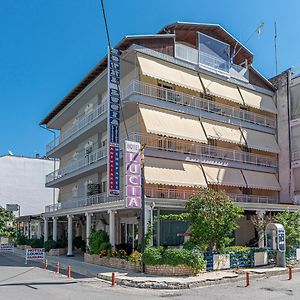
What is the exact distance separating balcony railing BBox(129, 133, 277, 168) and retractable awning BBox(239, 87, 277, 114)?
424 centimetres

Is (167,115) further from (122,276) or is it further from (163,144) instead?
(122,276)

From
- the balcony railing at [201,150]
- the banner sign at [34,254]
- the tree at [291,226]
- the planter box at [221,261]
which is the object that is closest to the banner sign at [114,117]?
the balcony railing at [201,150]

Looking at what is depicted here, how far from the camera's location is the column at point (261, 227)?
2683 centimetres

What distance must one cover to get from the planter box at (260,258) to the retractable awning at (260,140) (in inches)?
504

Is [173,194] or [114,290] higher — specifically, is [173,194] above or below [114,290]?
above

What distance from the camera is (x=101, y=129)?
112 feet

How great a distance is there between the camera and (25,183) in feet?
193

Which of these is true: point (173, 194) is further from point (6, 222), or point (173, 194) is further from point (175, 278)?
point (6, 222)

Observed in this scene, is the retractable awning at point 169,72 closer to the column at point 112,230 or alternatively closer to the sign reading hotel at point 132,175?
the sign reading hotel at point 132,175

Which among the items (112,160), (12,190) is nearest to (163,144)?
(112,160)

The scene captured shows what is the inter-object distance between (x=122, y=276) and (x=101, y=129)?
1617 cm

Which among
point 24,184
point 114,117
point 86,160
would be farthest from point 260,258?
A: point 24,184

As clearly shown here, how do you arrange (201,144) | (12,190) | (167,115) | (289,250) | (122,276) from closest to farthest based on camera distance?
(122,276), (289,250), (167,115), (201,144), (12,190)

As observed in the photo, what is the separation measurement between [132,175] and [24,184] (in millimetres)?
39474
